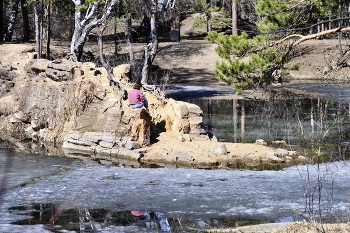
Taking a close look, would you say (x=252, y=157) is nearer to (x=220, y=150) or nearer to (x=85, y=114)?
(x=220, y=150)

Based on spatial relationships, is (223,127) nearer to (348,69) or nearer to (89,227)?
(89,227)

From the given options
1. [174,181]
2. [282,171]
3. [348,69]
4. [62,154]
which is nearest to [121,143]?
[62,154]

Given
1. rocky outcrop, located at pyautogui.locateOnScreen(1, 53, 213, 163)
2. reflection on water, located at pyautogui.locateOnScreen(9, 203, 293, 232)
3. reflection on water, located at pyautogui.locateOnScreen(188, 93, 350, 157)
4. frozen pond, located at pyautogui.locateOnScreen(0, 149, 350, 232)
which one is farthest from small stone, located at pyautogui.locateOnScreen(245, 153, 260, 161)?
reflection on water, located at pyautogui.locateOnScreen(9, 203, 293, 232)

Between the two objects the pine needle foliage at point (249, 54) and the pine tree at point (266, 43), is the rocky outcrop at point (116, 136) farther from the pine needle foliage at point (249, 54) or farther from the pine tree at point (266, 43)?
the pine needle foliage at point (249, 54)

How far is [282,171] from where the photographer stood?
10.7 metres

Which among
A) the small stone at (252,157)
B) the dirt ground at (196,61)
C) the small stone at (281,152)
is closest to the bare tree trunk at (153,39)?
the dirt ground at (196,61)

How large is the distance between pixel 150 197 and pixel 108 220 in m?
1.45

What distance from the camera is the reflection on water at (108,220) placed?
6.90 metres

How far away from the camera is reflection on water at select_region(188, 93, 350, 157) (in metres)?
13.8

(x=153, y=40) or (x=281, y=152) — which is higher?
(x=153, y=40)

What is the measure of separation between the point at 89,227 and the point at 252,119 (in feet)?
41.1

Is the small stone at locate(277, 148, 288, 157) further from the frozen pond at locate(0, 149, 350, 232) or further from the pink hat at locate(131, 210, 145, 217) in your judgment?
the pink hat at locate(131, 210, 145, 217)

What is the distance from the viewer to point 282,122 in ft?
57.2

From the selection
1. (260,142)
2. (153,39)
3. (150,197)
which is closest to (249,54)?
(260,142)
